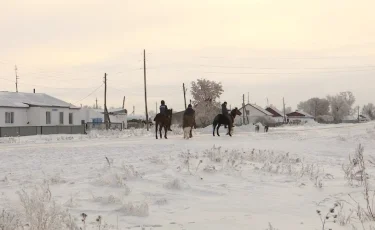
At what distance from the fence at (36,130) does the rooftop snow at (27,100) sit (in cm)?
584

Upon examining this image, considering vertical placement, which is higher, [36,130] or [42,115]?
[42,115]

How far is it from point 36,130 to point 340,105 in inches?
5184

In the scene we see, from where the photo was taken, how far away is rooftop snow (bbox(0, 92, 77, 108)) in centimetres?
4128

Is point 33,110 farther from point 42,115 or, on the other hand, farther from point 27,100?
point 27,100

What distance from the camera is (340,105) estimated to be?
14662 centimetres

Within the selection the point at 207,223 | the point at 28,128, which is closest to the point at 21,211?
the point at 207,223

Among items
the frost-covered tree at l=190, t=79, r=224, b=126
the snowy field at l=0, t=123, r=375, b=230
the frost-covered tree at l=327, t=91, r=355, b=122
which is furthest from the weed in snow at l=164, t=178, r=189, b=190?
the frost-covered tree at l=327, t=91, r=355, b=122

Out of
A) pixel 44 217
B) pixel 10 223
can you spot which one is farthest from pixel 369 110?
pixel 10 223

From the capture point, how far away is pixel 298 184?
8469 mm

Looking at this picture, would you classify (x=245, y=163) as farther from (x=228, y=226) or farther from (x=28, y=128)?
(x=28, y=128)

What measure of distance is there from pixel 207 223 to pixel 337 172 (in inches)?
256

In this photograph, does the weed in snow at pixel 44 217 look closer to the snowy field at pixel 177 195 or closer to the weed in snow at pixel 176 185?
the snowy field at pixel 177 195

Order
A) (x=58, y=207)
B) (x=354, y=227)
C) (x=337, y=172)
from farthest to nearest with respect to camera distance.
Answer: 1. (x=337, y=172)
2. (x=58, y=207)
3. (x=354, y=227)

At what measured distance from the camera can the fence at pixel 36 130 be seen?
3456 centimetres
